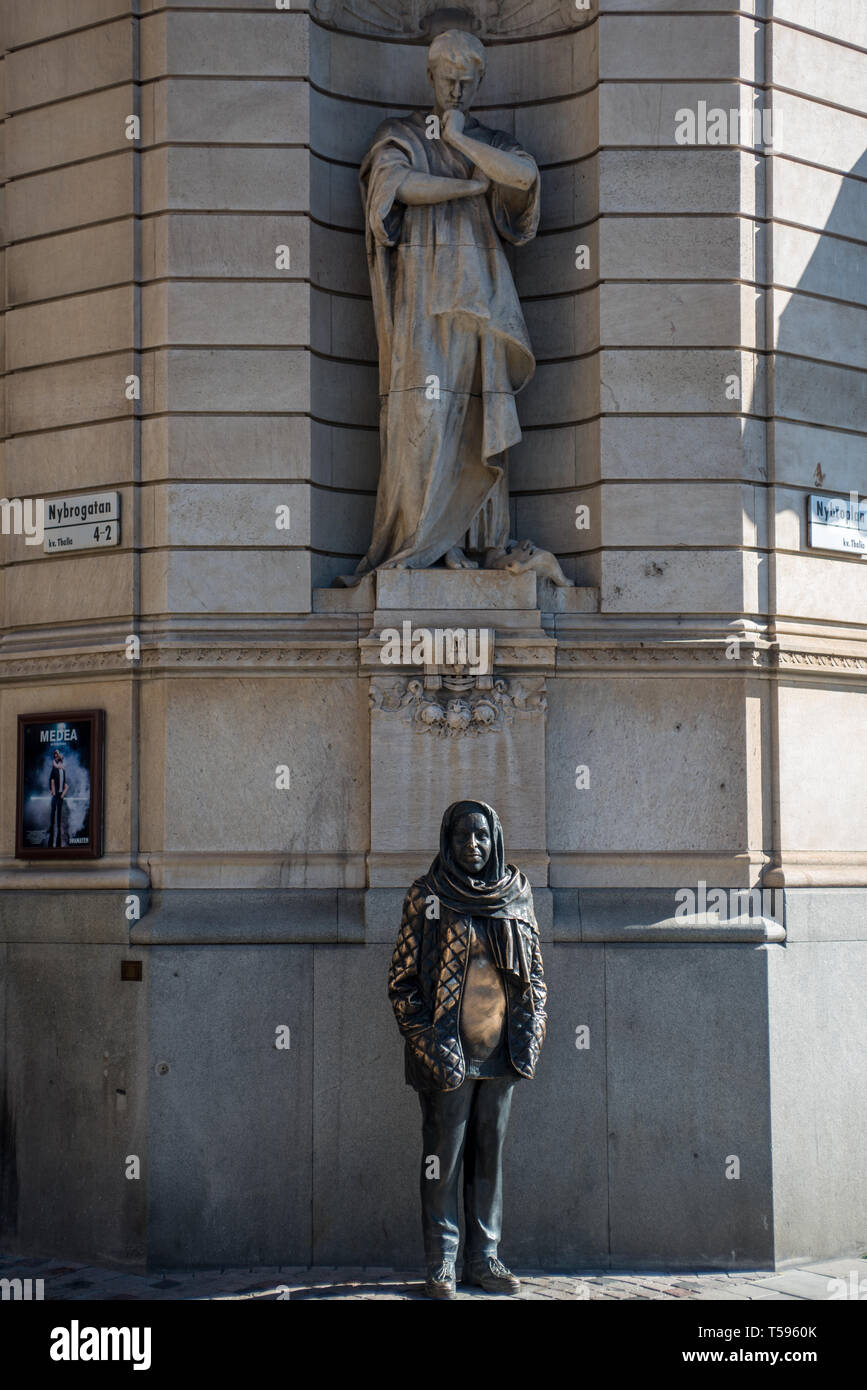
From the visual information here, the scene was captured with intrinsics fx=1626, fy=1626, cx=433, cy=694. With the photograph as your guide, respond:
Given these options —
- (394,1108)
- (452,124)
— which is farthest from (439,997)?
(452,124)

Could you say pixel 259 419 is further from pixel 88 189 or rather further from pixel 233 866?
pixel 233 866

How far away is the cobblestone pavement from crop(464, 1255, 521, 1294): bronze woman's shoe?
7 centimetres

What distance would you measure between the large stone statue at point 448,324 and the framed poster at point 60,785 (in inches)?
83.9

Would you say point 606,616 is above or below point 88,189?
below

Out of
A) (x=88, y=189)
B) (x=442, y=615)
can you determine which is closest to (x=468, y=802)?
(x=442, y=615)

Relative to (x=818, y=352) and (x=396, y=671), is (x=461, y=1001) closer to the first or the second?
(x=396, y=671)

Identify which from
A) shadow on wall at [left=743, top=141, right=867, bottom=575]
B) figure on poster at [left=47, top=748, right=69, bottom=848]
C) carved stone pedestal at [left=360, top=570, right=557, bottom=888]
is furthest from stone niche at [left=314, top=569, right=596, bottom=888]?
figure on poster at [left=47, top=748, right=69, bottom=848]

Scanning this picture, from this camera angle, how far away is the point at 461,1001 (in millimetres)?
9188

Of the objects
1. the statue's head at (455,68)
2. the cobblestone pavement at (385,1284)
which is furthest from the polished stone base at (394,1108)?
the statue's head at (455,68)

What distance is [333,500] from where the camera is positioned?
1161 cm

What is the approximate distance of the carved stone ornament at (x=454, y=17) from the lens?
1194 centimetres

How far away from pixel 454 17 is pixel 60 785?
250 inches

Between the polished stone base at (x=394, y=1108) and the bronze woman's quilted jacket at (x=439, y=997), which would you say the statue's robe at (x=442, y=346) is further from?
the bronze woman's quilted jacket at (x=439, y=997)

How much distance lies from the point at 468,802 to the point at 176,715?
104 inches
